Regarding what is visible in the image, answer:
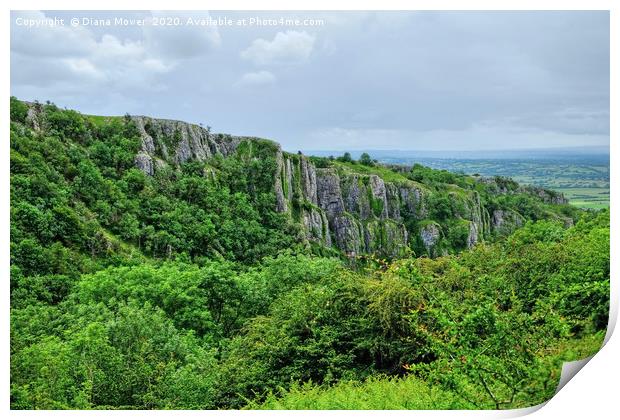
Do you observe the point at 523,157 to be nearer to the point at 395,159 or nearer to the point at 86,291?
the point at 395,159

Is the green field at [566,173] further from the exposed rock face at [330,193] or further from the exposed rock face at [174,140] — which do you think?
the exposed rock face at [330,193]

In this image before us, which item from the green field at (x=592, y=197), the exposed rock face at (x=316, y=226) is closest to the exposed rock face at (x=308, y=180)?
the exposed rock face at (x=316, y=226)

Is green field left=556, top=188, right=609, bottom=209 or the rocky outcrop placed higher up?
green field left=556, top=188, right=609, bottom=209

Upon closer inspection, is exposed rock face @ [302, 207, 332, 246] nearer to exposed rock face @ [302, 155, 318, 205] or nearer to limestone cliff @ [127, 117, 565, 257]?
limestone cliff @ [127, 117, 565, 257]

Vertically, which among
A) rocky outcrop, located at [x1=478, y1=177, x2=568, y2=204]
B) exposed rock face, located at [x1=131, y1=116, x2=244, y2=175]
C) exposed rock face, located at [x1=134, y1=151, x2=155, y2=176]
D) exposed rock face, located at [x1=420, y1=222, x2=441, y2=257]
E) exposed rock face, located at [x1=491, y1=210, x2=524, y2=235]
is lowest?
exposed rock face, located at [x1=420, y1=222, x2=441, y2=257]

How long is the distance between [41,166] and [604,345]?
33.4 m

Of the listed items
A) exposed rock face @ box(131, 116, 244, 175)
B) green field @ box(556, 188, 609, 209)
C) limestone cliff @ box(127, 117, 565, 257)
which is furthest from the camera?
limestone cliff @ box(127, 117, 565, 257)

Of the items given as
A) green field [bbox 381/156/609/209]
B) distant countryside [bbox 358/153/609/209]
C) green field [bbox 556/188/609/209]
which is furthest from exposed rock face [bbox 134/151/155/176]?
green field [bbox 556/188/609/209]

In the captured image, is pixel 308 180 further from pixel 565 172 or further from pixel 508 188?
pixel 565 172

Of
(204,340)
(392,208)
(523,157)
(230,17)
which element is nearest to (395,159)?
(523,157)

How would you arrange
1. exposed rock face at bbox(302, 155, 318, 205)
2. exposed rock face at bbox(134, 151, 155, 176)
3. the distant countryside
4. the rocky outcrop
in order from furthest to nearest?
exposed rock face at bbox(302, 155, 318, 205) < the rocky outcrop < exposed rock face at bbox(134, 151, 155, 176) < the distant countryside

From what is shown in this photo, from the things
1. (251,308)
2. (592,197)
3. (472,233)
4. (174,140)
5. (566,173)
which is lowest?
(472,233)

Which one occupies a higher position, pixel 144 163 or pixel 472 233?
pixel 144 163

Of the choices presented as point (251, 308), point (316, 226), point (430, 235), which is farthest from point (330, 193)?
point (251, 308)
